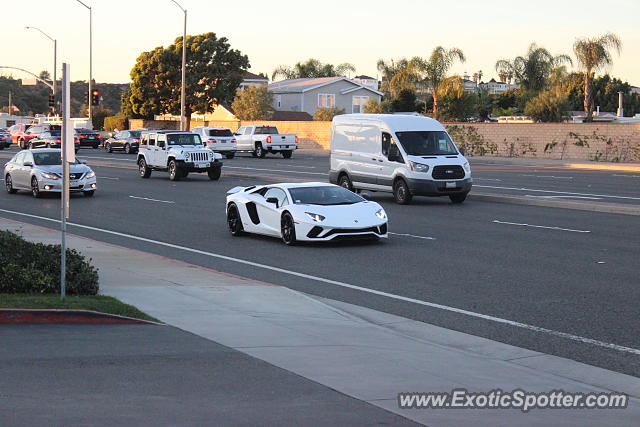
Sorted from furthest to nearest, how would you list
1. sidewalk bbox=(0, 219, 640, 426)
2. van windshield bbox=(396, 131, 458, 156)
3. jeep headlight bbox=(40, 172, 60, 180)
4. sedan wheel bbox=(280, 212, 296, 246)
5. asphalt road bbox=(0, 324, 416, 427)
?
1. jeep headlight bbox=(40, 172, 60, 180)
2. van windshield bbox=(396, 131, 458, 156)
3. sedan wheel bbox=(280, 212, 296, 246)
4. sidewalk bbox=(0, 219, 640, 426)
5. asphalt road bbox=(0, 324, 416, 427)

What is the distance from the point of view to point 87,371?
28.1 ft

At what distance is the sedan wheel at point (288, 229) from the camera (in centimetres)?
1862

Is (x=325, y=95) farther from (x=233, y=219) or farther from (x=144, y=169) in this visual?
(x=233, y=219)

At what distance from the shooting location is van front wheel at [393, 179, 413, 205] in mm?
27953

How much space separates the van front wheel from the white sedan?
27.4 feet

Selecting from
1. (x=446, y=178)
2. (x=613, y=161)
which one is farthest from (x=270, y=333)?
(x=613, y=161)

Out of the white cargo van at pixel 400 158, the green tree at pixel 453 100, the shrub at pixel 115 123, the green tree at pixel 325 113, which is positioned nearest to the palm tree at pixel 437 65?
the green tree at pixel 453 100

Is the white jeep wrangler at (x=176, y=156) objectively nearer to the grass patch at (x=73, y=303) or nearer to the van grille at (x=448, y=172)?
the van grille at (x=448, y=172)

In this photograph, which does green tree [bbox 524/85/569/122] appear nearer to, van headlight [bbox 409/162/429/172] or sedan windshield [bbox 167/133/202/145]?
sedan windshield [bbox 167/133/202/145]

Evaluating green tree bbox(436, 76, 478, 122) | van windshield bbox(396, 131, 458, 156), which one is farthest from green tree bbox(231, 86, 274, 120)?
van windshield bbox(396, 131, 458, 156)

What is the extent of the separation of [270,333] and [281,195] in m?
8.97

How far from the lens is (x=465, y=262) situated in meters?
16.5

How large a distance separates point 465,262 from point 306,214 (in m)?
3.39

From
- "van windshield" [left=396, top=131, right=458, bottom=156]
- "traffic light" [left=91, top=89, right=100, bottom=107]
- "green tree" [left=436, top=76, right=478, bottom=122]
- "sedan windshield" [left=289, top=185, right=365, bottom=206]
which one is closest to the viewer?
"sedan windshield" [left=289, top=185, right=365, bottom=206]
